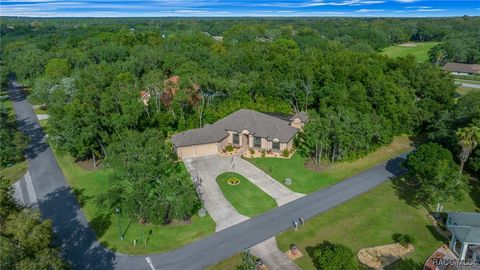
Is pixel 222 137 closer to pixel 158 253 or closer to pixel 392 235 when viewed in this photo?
pixel 158 253

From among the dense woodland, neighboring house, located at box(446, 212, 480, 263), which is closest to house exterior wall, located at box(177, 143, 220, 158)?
the dense woodland

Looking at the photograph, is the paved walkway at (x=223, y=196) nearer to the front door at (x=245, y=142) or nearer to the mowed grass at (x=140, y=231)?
the mowed grass at (x=140, y=231)

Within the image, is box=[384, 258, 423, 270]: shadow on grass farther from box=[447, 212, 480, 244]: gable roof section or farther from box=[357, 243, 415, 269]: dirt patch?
box=[447, 212, 480, 244]: gable roof section

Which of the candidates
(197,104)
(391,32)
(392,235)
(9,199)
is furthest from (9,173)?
(391,32)

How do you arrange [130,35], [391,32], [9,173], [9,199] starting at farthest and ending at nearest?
[391,32] → [130,35] → [9,173] → [9,199]

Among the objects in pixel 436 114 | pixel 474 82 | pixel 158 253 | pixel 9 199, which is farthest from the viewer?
pixel 474 82

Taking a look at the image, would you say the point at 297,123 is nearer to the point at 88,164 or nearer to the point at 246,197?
the point at 246,197
